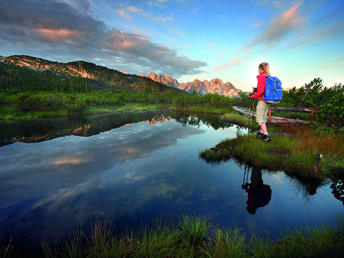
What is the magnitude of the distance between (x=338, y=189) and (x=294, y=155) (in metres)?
2.24

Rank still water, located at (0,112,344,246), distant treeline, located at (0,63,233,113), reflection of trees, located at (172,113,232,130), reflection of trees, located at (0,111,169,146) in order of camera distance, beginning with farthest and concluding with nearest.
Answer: distant treeline, located at (0,63,233,113) → reflection of trees, located at (172,113,232,130) → reflection of trees, located at (0,111,169,146) → still water, located at (0,112,344,246)

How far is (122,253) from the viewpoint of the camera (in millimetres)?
3111

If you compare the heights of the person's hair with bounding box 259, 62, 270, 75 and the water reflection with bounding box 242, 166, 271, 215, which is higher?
the person's hair with bounding box 259, 62, 270, 75

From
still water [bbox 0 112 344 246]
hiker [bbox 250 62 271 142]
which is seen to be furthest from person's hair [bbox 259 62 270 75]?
still water [bbox 0 112 344 246]

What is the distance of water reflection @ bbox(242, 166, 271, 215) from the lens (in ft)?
17.7

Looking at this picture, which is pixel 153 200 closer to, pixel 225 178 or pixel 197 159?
pixel 225 178

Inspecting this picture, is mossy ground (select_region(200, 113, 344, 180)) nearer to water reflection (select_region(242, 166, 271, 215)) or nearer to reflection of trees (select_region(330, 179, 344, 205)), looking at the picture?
reflection of trees (select_region(330, 179, 344, 205))

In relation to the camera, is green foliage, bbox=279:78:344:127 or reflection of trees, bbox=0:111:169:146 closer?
green foliage, bbox=279:78:344:127

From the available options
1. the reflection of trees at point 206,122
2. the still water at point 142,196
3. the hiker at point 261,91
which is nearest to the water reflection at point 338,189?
the still water at point 142,196

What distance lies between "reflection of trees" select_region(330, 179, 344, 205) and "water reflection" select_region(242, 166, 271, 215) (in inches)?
83.2

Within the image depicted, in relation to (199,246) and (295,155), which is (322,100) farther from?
(199,246)

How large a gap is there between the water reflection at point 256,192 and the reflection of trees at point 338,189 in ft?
6.93

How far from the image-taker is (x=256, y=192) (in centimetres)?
630

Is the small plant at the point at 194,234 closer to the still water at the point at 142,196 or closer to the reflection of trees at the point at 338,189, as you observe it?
the still water at the point at 142,196
